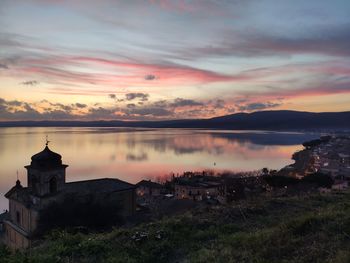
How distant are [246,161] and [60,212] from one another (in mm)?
61180

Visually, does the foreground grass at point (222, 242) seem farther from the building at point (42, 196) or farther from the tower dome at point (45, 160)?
the tower dome at point (45, 160)

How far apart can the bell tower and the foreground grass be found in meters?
15.5

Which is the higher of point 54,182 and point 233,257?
point 233,257

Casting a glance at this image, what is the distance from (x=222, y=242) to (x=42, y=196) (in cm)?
1779

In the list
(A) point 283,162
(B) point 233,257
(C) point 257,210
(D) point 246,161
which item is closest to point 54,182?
(C) point 257,210

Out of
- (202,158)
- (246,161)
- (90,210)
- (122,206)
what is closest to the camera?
(90,210)

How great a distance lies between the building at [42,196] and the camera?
20.7 m

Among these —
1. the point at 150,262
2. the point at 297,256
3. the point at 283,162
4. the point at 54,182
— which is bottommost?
the point at 283,162

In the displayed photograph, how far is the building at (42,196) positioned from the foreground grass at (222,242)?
15257 mm

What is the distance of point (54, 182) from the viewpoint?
21.7 metres

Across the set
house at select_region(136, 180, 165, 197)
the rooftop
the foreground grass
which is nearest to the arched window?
the rooftop

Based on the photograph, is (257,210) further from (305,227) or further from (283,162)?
A: (283,162)

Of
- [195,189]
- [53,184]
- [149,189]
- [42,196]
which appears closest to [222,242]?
[42,196]

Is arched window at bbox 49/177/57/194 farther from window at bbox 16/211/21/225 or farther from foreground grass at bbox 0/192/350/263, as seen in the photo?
foreground grass at bbox 0/192/350/263
